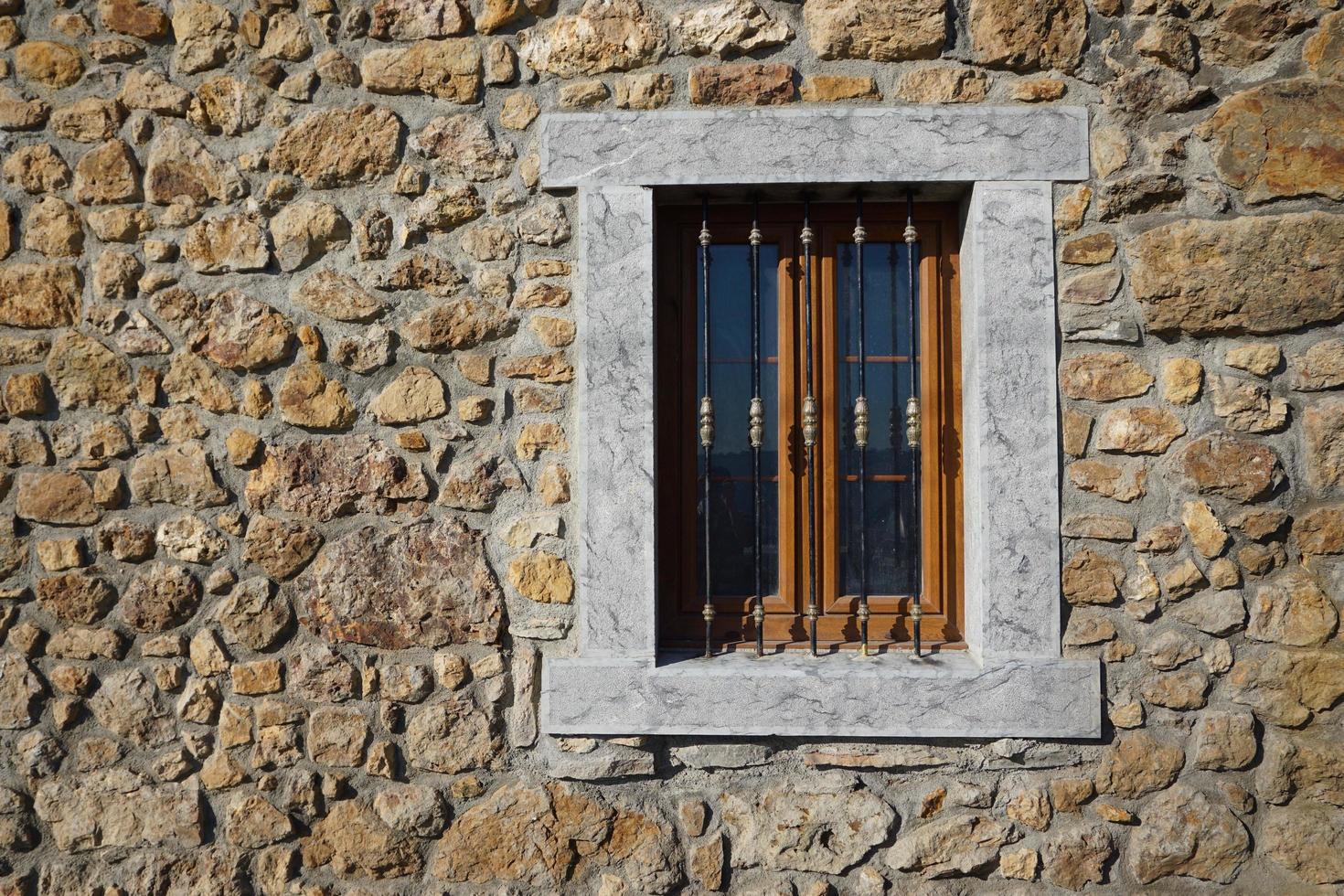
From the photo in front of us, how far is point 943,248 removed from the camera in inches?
101

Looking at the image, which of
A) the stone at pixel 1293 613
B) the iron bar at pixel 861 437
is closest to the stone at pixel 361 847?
the iron bar at pixel 861 437

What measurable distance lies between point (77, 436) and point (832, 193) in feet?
7.64

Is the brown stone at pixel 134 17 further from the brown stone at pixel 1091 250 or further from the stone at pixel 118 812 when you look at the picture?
the brown stone at pixel 1091 250

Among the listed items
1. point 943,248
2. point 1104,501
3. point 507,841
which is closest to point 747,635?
point 507,841

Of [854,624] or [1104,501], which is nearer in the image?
[1104,501]

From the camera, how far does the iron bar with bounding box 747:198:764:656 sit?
250cm

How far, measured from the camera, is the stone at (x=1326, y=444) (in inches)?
91.8

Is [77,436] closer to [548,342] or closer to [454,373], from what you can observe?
[454,373]

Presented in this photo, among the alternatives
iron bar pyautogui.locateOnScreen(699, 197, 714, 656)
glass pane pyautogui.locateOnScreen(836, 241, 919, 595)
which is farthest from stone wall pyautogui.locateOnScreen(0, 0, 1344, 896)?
glass pane pyautogui.locateOnScreen(836, 241, 919, 595)

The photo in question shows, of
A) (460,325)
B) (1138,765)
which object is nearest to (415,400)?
(460,325)

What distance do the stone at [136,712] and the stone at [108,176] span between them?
1396 mm

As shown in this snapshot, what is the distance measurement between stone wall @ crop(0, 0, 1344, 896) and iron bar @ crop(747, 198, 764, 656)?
346 mm

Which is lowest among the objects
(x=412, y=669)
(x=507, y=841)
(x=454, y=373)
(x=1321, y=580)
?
(x=507, y=841)

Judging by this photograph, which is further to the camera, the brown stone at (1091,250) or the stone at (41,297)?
the stone at (41,297)
